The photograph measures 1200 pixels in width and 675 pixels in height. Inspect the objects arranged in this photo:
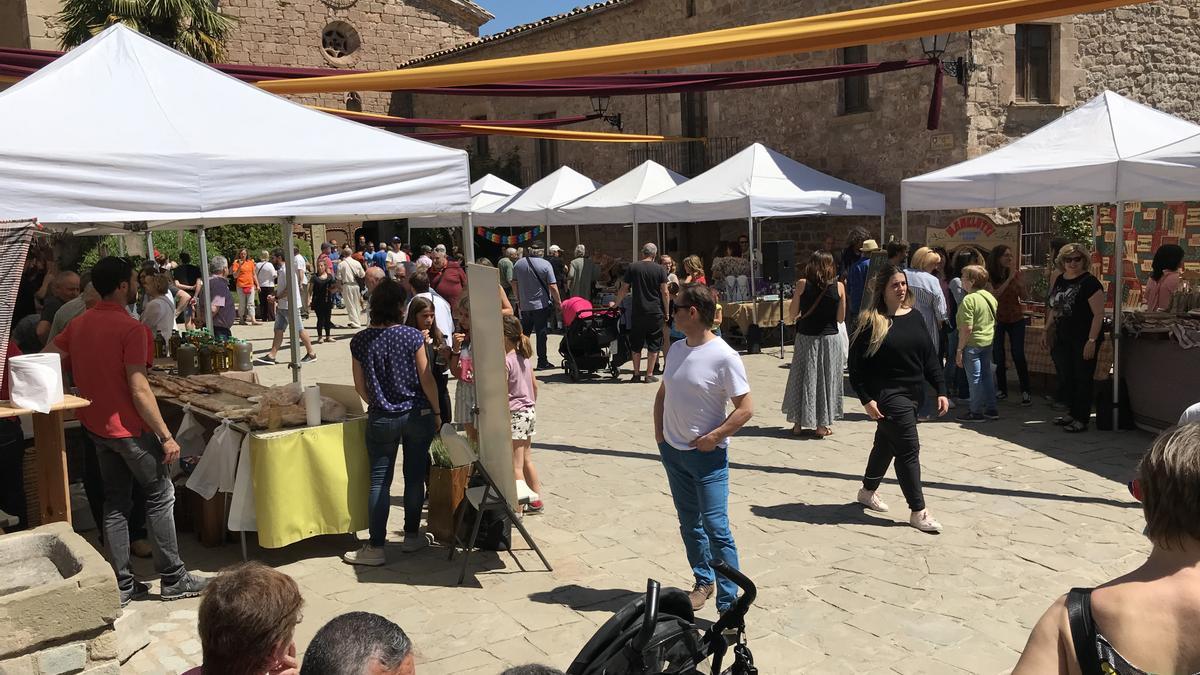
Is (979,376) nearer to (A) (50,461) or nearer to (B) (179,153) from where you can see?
(B) (179,153)

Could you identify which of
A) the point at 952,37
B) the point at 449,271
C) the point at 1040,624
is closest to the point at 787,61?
the point at 952,37

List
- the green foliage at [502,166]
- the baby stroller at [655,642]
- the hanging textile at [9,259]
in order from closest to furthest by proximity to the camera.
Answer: the baby stroller at [655,642]
the hanging textile at [9,259]
the green foliage at [502,166]

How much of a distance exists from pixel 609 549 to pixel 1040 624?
3.94m

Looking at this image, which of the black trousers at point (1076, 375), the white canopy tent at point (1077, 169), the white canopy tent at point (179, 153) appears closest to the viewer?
the white canopy tent at point (179, 153)

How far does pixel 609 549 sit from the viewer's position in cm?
554

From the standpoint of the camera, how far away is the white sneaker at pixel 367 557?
17.5 ft

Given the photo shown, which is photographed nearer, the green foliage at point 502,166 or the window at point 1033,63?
the window at point 1033,63

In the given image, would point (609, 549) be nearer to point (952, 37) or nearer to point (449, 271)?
point (449, 271)

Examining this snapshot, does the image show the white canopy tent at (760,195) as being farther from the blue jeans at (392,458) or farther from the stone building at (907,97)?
the blue jeans at (392,458)

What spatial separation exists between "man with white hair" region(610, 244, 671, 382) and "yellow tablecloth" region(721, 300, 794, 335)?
2248 millimetres

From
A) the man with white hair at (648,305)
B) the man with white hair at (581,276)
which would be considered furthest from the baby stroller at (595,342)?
the man with white hair at (581,276)

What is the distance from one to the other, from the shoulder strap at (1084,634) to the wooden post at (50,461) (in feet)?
14.9

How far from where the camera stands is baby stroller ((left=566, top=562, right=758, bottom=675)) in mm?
2123

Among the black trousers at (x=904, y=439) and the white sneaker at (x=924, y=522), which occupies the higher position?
the black trousers at (x=904, y=439)
